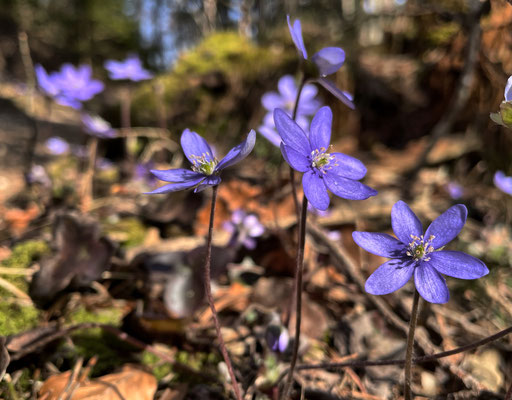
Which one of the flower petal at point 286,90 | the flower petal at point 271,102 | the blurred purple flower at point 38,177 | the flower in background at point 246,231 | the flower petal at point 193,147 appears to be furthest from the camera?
the blurred purple flower at point 38,177

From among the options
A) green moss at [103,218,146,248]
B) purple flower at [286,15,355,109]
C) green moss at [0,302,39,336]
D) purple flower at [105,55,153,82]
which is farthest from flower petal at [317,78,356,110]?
purple flower at [105,55,153,82]

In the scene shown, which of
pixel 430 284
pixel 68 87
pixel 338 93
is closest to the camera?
pixel 430 284

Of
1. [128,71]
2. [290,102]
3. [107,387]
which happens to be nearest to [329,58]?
[107,387]

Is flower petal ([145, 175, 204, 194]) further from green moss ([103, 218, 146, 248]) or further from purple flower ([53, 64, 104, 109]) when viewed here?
purple flower ([53, 64, 104, 109])

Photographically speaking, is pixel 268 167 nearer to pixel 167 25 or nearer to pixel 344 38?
pixel 344 38

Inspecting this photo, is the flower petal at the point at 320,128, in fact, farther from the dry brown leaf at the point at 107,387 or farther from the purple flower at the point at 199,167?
the dry brown leaf at the point at 107,387

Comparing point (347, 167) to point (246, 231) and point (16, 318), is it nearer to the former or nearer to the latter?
point (246, 231)

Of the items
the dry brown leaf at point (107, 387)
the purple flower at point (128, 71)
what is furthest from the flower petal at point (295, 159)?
the purple flower at point (128, 71)
